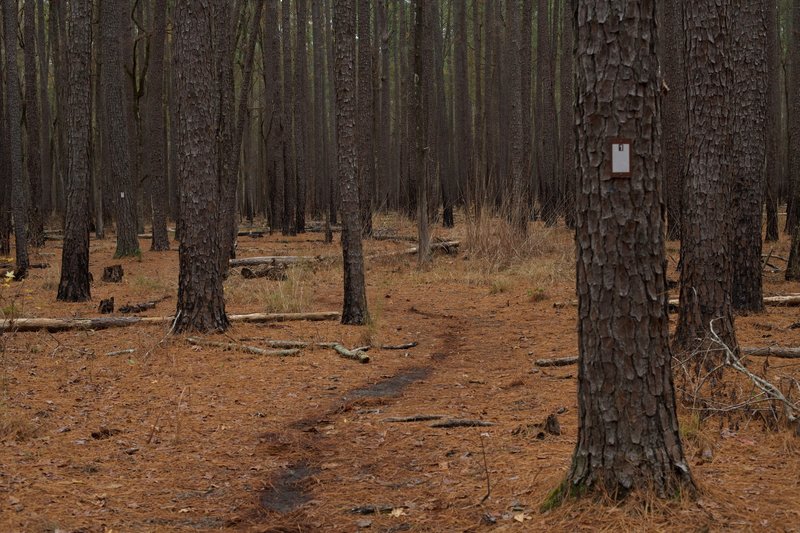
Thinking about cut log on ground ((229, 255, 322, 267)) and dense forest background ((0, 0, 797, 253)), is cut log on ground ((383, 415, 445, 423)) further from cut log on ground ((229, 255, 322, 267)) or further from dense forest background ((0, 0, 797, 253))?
cut log on ground ((229, 255, 322, 267))

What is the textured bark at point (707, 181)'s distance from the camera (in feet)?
20.2

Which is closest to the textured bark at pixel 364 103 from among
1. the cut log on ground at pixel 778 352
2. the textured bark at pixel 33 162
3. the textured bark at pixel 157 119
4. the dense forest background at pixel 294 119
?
the dense forest background at pixel 294 119

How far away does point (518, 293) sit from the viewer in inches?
463

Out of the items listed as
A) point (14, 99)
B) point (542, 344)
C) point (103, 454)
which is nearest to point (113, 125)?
point (14, 99)

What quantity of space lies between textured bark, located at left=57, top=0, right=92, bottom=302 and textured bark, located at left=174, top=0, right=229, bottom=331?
3.29m

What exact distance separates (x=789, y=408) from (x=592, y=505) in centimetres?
178

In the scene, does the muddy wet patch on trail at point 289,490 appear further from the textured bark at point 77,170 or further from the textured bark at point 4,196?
the textured bark at point 4,196

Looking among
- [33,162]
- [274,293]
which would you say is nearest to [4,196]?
[33,162]

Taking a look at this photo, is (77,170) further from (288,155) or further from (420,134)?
(288,155)

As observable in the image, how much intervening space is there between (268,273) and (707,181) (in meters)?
8.52

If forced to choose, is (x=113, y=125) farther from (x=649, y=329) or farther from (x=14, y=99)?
(x=649, y=329)

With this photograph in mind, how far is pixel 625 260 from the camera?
3512mm

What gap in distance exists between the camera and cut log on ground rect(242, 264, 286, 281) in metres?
13.1

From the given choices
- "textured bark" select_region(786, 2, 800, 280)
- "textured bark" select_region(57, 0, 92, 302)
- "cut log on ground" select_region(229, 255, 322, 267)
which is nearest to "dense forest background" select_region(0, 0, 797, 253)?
"textured bark" select_region(786, 2, 800, 280)
